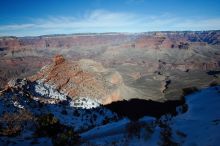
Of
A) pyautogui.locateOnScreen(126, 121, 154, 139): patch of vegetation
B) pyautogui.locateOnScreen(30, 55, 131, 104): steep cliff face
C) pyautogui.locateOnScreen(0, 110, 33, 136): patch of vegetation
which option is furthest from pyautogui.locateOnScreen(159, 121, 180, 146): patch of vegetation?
pyautogui.locateOnScreen(30, 55, 131, 104): steep cliff face

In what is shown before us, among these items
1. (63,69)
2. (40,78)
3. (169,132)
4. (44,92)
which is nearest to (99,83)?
(63,69)

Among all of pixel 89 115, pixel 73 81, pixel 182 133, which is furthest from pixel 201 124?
pixel 73 81

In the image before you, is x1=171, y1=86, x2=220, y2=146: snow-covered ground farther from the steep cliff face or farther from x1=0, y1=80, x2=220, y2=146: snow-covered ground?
the steep cliff face

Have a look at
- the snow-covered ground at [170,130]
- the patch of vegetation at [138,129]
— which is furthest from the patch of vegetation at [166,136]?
the patch of vegetation at [138,129]

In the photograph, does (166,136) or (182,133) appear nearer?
(166,136)

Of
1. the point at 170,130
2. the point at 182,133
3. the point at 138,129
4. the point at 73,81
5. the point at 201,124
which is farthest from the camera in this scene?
the point at 73,81

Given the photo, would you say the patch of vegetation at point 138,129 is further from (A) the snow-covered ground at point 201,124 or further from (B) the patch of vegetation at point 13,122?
(B) the patch of vegetation at point 13,122

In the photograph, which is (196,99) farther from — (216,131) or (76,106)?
(76,106)

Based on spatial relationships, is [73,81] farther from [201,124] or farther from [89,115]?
[201,124]

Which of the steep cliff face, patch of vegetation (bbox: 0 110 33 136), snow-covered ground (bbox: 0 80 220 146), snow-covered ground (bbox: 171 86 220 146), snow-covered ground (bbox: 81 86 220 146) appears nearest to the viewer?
snow-covered ground (bbox: 171 86 220 146)

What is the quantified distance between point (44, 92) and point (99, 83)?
26.6 metres

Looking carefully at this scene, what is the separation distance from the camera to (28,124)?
35750mm

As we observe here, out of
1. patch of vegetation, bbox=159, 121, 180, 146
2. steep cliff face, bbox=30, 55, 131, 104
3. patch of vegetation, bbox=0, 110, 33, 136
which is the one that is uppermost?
patch of vegetation, bbox=159, 121, 180, 146

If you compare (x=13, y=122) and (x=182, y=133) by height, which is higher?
(x=182, y=133)
